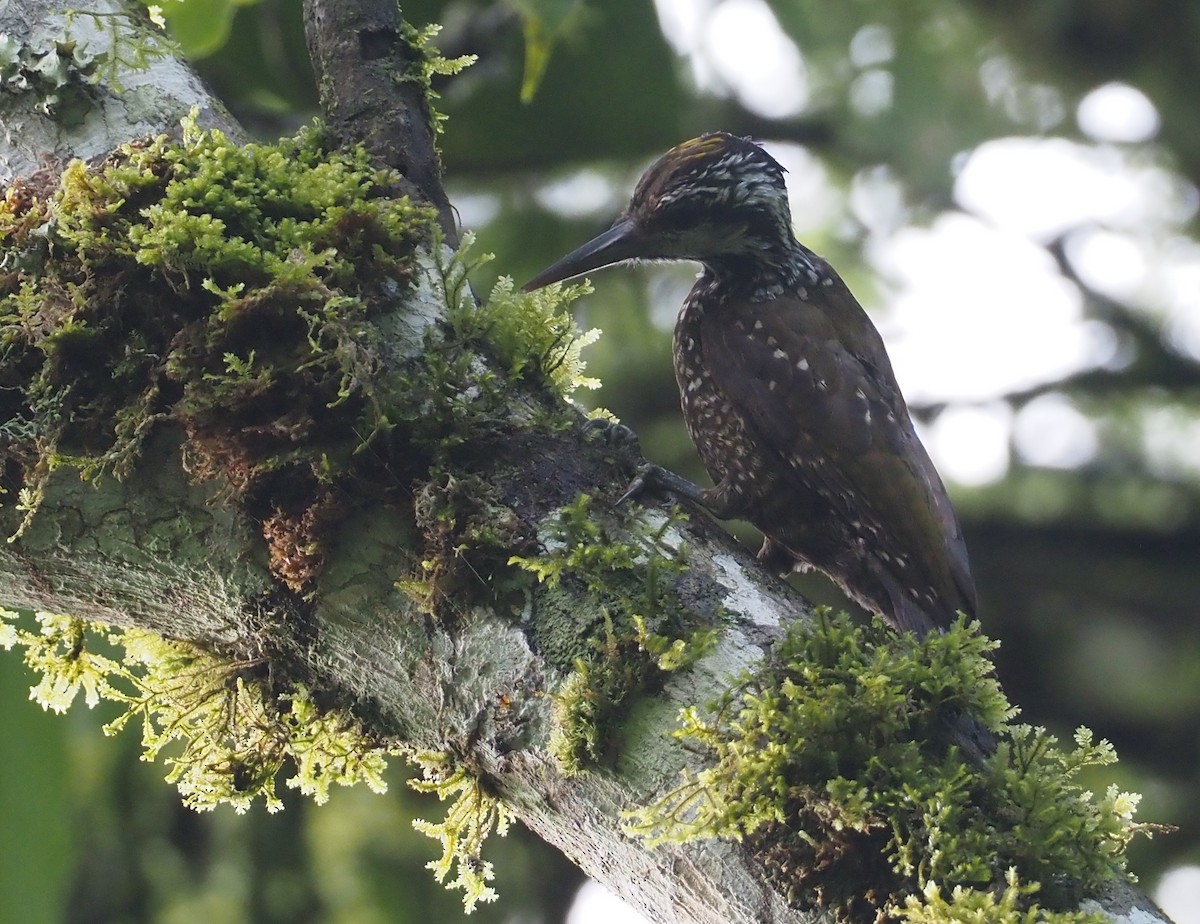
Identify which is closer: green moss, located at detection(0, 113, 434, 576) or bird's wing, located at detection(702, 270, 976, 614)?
green moss, located at detection(0, 113, 434, 576)

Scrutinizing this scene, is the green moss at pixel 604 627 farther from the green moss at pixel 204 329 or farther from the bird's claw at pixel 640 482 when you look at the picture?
the green moss at pixel 204 329

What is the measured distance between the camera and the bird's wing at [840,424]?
8.31ft

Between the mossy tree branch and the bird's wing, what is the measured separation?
0.99m

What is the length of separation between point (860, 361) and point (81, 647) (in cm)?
168

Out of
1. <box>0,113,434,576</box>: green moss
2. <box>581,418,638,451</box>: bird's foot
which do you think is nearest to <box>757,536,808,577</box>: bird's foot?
<box>581,418,638,451</box>: bird's foot

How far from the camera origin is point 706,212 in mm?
2830

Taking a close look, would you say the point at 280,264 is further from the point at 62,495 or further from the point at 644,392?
the point at 644,392

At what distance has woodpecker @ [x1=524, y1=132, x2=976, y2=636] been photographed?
2549 mm

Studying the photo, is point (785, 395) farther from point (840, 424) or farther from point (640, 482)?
point (640, 482)

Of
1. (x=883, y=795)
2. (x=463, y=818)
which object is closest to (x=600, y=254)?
(x=463, y=818)

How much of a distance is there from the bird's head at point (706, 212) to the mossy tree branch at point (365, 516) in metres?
1.12

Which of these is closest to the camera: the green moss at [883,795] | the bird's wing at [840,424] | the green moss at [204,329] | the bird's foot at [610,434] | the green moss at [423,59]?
the green moss at [883,795]

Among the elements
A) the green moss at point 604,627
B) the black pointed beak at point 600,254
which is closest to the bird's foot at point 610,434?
the green moss at point 604,627

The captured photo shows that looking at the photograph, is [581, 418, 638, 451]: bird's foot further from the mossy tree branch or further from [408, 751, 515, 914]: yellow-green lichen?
[408, 751, 515, 914]: yellow-green lichen
